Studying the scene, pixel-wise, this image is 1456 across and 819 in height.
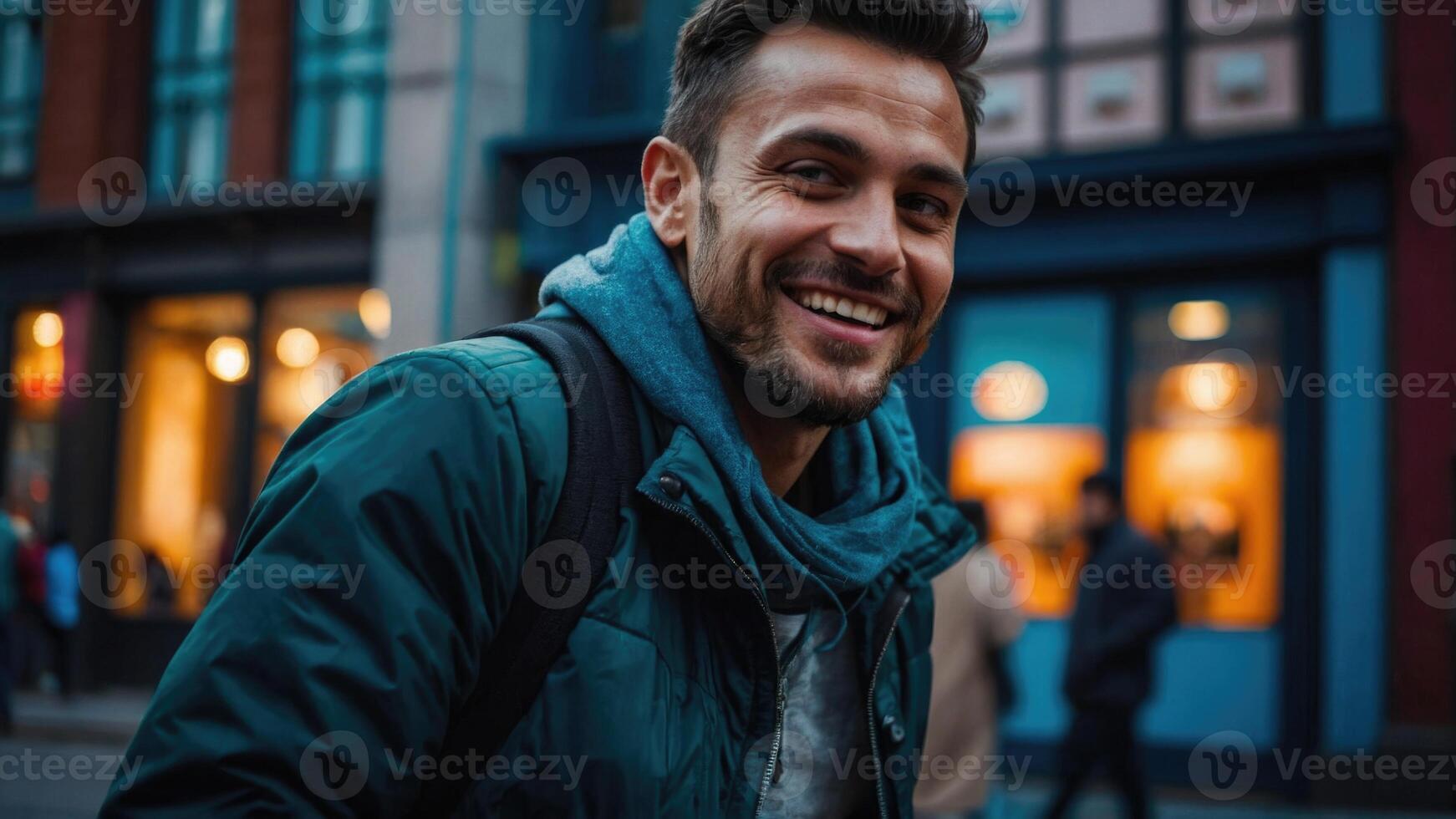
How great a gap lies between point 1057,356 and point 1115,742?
416 centimetres

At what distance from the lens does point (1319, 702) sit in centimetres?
950

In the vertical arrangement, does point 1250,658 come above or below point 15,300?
below

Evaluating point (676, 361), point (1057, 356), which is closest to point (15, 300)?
point (1057, 356)

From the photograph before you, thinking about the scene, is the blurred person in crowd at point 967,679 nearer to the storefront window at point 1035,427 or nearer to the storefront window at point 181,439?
the storefront window at point 1035,427

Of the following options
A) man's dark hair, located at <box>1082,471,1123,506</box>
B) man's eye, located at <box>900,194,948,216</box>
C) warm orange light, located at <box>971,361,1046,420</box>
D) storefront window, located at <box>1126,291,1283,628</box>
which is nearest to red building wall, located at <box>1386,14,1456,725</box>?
storefront window, located at <box>1126,291,1283,628</box>

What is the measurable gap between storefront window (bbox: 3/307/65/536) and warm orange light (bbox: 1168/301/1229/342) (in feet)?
40.0

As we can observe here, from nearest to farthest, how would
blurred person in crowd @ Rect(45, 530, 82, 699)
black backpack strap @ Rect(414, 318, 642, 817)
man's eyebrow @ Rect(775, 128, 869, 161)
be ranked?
black backpack strap @ Rect(414, 318, 642, 817), man's eyebrow @ Rect(775, 128, 869, 161), blurred person in crowd @ Rect(45, 530, 82, 699)

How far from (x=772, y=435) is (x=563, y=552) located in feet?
1.71

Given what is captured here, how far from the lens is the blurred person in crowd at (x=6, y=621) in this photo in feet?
36.4

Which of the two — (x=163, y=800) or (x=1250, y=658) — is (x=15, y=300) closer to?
(x=1250, y=658)

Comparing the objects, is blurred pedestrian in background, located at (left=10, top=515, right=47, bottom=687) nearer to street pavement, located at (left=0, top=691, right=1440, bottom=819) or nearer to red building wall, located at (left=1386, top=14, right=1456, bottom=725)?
street pavement, located at (left=0, top=691, right=1440, bottom=819)

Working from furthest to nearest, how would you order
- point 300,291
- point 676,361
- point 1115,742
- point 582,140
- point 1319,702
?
point 300,291
point 582,140
point 1319,702
point 1115,742
point 676,361

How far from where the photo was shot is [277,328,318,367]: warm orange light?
1406 cm

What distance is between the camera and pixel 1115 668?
7.33m
